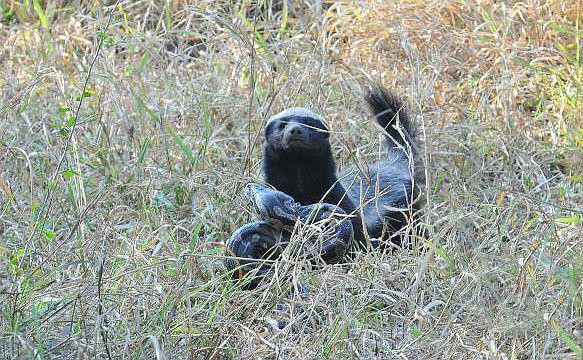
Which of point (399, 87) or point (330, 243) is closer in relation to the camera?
point (330, 243)

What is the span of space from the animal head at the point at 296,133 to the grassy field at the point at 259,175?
0.16 metres

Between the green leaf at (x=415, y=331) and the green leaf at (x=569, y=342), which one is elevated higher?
the green leaf at (x=569, y=342)

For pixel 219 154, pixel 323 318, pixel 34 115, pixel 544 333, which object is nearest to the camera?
pixel 544 333

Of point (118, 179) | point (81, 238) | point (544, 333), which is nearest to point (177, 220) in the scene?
point (118, 179)

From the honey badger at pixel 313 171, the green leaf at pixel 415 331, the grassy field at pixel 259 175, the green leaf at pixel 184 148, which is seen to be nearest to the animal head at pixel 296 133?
the honey badger at pixel 313 171

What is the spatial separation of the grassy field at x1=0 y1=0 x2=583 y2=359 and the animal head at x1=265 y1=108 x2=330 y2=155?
0.16 metres

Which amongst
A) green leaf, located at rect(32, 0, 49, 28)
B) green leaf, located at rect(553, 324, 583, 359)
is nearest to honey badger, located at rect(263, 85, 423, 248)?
green leaf, located at rect(553, 324, 583, 359)

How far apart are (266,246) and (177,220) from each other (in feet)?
3.40

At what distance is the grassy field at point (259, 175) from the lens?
3.40m

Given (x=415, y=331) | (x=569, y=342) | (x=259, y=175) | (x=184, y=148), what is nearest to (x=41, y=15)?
(x=184, y=148)

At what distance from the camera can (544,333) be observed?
3.25 metres

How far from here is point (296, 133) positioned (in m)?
4.40

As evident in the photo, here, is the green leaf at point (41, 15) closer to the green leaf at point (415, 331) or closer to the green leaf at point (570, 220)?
the green leaf at point (570, 220)

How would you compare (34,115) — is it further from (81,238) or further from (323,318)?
(323,318)
